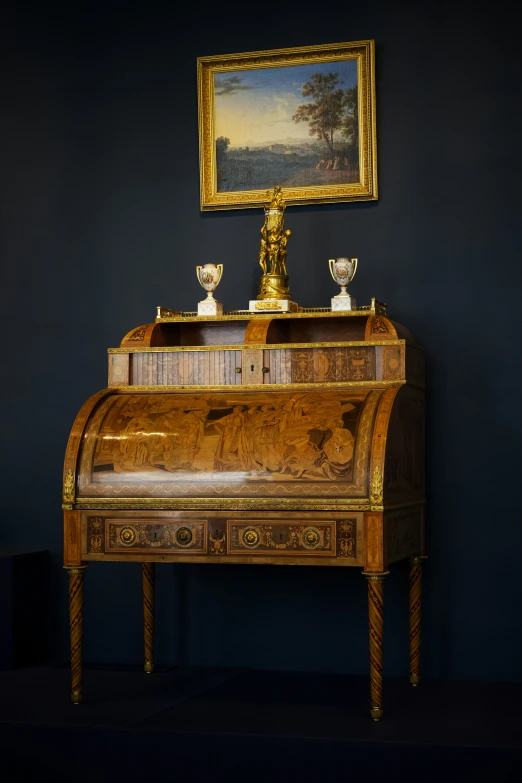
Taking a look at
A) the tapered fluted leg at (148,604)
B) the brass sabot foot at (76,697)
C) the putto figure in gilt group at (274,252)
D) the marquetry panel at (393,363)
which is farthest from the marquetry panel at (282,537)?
the putto figure in gilt group at (274,252)

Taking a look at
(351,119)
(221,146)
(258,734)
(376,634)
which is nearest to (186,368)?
(221,146)

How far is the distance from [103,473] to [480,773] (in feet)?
6.86

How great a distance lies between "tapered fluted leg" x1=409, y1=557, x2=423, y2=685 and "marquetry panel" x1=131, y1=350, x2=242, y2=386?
1.32 metres

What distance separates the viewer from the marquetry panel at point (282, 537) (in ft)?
14.9

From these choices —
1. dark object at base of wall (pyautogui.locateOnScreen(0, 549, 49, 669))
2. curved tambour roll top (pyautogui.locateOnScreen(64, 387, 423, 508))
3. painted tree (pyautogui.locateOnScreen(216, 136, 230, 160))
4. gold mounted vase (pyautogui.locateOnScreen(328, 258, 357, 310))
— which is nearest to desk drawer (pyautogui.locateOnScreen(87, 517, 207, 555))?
curved tambour roll top (pyautogui.locateOnScreen(64, 387, 423, 508))

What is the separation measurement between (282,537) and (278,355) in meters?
0.95

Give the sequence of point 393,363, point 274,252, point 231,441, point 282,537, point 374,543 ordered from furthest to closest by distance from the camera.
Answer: point 274,252, point 393,363, point 231,441, point 282,537, point 374,543

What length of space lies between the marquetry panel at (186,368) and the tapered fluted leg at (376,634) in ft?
4.14

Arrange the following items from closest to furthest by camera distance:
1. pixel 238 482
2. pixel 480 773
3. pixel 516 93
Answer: pixel 480 773 < pixel 238 482 < pixel 516 93

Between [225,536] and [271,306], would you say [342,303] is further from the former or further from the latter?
[225,536]

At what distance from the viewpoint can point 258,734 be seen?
4.18 meters

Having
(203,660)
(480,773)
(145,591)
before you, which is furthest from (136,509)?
(480,773)

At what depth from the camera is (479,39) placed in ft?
18.3

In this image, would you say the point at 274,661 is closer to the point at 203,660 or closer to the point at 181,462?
the point at 203,660
